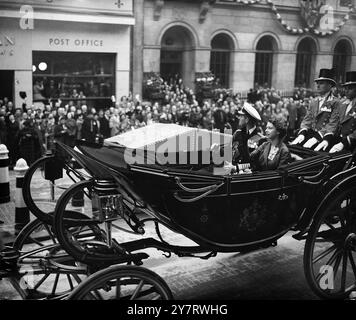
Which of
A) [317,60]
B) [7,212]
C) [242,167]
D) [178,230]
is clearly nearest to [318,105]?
[317,60]

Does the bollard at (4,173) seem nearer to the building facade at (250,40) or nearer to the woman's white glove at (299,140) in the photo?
the building facade at (250,40)

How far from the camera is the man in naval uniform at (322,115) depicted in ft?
18.6

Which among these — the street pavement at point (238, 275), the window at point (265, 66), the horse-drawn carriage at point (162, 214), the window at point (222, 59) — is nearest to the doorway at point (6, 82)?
the window at point (222, 59)

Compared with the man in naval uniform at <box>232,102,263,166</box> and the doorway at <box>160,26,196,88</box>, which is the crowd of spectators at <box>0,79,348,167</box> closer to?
the doorway at <box>160,26,196,88</box>

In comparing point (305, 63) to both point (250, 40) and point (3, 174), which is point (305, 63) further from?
point (3, 174)

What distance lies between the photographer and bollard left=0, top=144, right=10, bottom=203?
7.18 meters

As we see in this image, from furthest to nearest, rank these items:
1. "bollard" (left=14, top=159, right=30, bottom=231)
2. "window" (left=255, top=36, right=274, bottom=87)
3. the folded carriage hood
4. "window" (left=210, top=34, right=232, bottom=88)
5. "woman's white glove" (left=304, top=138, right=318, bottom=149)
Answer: "window" (left=210, top=34, right=232, bottom=88) < "window" (left=255, top=36, right=274, bottom=87) < the folded carriage hood < "bollard" (left=14, top=159, right=30, bottom=231) < "woman's white glove" (left=304, top=138, right=318, bottom=149)

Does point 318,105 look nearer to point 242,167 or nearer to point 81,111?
point 242,167

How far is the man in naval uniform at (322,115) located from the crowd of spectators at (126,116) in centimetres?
366

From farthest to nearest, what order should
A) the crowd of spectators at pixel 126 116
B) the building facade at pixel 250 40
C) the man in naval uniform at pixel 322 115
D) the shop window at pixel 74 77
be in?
the shop window at pixel 74 77 < the crowd of spectators at pixel 126 116 < the building facade at pixel 250 40 < the man in naval uniform at pixel 322 115

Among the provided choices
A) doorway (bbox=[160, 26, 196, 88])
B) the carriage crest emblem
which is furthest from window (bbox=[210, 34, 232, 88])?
the carriage crest emblem

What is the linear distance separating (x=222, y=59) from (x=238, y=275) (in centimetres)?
1030

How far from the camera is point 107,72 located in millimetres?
18109
